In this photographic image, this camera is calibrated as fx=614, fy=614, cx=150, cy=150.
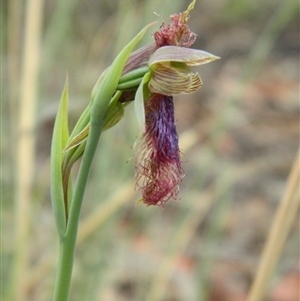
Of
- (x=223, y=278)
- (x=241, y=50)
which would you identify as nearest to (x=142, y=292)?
(x=223, y=278)

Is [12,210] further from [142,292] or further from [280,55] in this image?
[280,55]

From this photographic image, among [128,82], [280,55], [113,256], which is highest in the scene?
[280,55]

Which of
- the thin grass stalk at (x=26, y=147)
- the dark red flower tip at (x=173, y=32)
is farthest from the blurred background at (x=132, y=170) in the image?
the dark red flower tip at (x=173, y=32)

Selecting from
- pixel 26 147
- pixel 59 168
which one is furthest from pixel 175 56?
pixel 26 147

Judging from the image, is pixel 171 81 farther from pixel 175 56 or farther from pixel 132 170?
pixel 132 170

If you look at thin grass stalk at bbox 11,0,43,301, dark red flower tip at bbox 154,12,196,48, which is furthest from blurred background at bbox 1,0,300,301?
dark red flower tip at bbox 154,12,196,48
